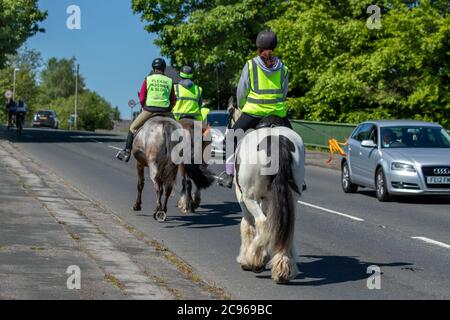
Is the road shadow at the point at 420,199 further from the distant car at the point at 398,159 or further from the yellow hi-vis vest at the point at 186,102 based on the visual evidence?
the yellow hi-vis vest at the point at 186,102

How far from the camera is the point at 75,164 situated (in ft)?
89.7

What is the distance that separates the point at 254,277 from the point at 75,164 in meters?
18.1

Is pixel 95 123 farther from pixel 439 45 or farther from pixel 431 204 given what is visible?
pixel 431 204

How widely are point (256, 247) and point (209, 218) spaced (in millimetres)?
5813

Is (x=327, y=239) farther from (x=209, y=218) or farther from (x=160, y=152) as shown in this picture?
(x=160, y=152)

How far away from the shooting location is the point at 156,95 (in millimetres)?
15500

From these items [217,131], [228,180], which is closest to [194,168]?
[228,180]

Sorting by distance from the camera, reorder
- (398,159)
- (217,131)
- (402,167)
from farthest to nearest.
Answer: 1. (217,131)
2. (398,159)
3. (402,167)

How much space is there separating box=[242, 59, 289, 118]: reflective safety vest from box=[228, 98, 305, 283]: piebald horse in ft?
1.50

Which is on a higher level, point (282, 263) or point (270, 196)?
point (270, 196)

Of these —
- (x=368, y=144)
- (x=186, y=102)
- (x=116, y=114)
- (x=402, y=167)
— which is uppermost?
(x=186, y=102)

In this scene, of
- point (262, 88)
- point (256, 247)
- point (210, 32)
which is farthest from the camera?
point (210, 32)

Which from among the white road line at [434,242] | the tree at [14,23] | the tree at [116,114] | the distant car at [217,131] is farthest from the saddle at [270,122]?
the tree at [116,114]

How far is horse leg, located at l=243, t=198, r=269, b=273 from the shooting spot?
955cm
